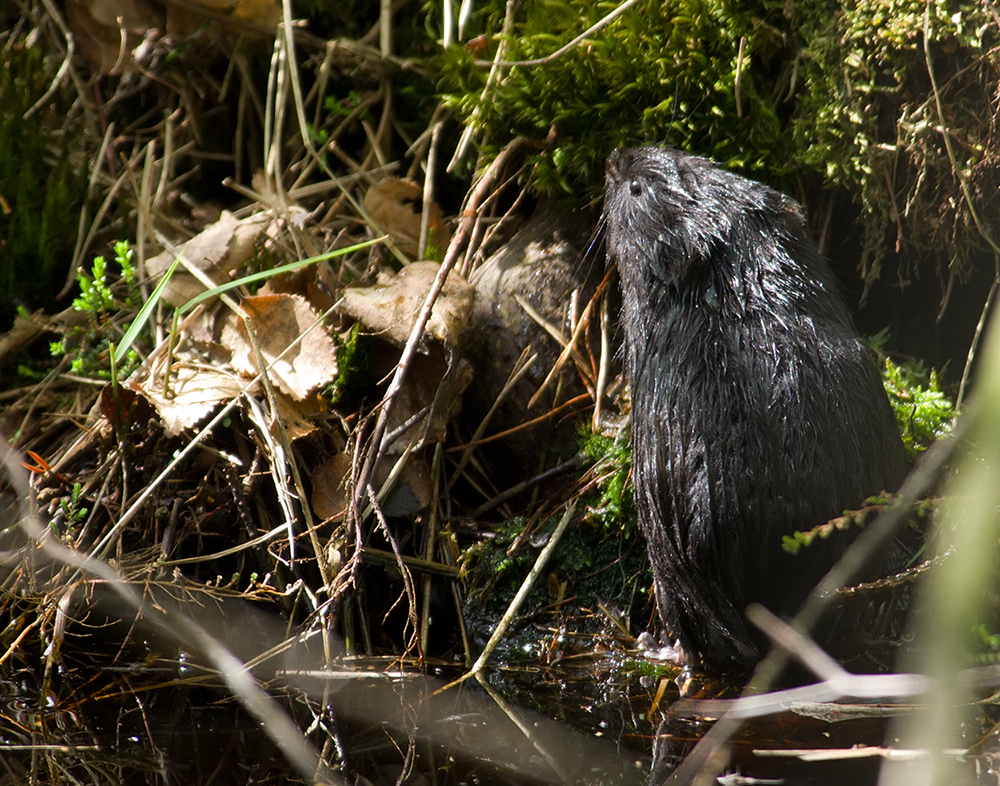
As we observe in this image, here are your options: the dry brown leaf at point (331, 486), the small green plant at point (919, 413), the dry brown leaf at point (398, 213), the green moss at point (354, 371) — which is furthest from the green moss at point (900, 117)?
the dry brown leaf at point (331, 486)

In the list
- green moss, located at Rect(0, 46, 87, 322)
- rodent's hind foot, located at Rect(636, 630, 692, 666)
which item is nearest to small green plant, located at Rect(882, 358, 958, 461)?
rodent's hind foot, located at Rect(636, 630, 692, 666)

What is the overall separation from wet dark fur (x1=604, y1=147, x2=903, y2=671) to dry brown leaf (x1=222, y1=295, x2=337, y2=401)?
45.8 inches

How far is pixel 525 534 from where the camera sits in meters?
3.37

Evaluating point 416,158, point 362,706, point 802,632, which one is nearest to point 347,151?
point 416,158

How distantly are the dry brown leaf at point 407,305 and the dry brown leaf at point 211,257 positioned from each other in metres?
0.69

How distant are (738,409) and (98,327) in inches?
105

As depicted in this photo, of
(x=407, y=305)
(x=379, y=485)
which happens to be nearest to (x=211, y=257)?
(x=407, y=305)

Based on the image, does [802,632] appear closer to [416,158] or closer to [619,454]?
[619,454]

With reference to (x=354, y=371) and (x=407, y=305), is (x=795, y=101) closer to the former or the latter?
(x=407, y=305)

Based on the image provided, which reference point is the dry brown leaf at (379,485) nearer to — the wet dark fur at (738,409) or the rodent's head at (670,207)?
the wet dark fur at (738,409)

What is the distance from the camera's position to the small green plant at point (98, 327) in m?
3.58

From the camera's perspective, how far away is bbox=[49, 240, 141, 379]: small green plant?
3.58 m

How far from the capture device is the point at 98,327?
12.1ft

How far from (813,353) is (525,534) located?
127 centimetres
